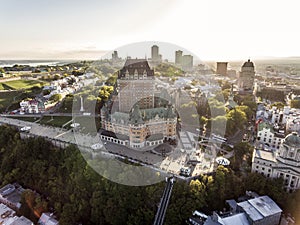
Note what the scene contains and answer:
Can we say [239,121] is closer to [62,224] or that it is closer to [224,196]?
[224,196]

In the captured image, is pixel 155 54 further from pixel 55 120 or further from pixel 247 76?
pixel 55 120

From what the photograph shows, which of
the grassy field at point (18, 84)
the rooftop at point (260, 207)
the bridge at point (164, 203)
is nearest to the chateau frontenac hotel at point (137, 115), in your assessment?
the bridge at point (164, 203)

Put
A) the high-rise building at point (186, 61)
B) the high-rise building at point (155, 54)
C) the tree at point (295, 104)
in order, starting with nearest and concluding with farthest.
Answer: the tree at point (295, 104), the high-rise building at point (155, 54), the high-rise building at point (186, 61)

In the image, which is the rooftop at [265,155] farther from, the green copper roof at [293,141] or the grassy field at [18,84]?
the grassy field at [18,84]

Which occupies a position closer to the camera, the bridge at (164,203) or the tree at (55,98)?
the bridge at (164,203)

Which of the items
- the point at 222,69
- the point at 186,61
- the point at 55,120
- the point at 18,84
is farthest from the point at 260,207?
the point at 222,69

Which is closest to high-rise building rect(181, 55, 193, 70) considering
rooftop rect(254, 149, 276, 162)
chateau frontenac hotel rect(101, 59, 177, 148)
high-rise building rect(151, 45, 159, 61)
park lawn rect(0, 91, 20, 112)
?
high-rise building rect(151, 45, 159, 61)

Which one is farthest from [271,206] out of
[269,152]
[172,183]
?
[172,183]
